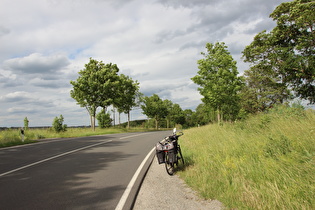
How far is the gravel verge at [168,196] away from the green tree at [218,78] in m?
21.7

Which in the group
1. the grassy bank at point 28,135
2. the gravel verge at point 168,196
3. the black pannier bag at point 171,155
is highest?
the grassy bank at point 28,135

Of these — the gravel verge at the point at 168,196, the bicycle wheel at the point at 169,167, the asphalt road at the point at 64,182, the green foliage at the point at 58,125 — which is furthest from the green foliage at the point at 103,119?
the gravel verge at the point at 168,196

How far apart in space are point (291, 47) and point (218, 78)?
867 centimetres

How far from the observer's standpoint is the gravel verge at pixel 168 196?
4.48m

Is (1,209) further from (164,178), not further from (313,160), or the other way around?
(313,160)

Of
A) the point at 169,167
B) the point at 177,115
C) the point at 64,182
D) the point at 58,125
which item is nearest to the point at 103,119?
the point at 58,125

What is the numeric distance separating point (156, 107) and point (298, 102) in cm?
5248

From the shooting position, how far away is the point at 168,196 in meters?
5.10

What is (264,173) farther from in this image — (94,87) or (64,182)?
(94,87)

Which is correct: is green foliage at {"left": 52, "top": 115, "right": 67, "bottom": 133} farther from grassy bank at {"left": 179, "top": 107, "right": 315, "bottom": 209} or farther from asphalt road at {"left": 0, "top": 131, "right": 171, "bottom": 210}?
grassy bank at {"left": 179, "top": 107, "right": 315, "bottom": 209}

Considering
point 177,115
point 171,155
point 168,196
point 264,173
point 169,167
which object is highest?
point 177,115

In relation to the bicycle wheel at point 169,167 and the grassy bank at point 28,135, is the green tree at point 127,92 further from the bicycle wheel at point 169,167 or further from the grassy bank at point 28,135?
the bicycle wheel at point 169,167

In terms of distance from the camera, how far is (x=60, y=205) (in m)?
4.39

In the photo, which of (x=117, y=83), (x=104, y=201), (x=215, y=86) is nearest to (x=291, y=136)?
(x=104, y=201)
